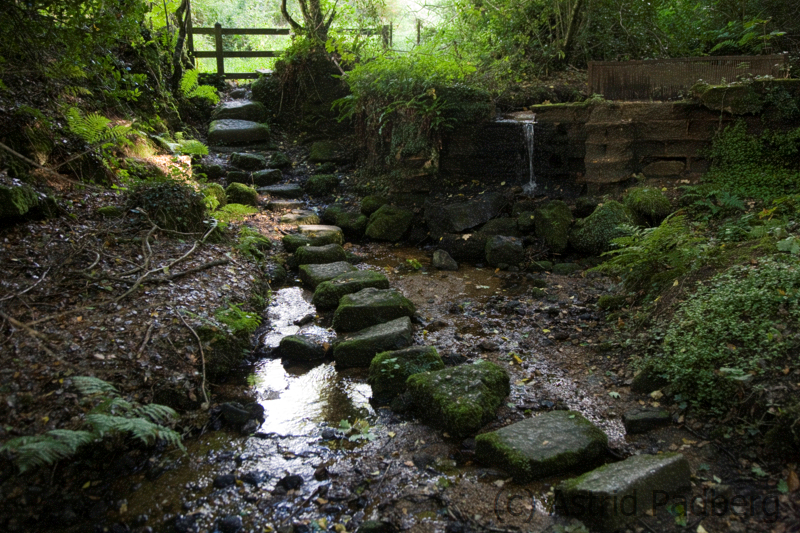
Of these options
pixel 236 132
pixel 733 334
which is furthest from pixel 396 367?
pixel 236 132

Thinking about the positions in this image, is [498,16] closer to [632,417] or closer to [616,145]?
[616,145]

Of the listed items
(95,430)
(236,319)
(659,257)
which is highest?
(659,257)

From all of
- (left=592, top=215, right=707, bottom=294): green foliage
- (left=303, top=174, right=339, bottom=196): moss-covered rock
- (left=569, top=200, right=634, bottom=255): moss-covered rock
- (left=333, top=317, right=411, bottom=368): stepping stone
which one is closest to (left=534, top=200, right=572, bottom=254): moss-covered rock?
(left=569, top=200, right=634, bottom=255): moss-covered rock

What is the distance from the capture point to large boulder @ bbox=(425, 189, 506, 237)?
8242 mm

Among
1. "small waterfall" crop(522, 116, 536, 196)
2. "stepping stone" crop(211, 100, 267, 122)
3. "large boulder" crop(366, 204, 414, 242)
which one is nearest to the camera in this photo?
"large boulder" crop(366, 204, 414, 242)

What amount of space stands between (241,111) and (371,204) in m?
5.61

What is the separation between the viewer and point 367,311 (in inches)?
215

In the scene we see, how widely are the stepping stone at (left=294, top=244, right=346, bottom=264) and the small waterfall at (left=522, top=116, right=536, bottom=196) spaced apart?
362cm

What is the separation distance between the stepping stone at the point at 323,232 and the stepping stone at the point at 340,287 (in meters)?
1.84

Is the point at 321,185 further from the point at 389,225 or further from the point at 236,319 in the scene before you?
the point at 236,319

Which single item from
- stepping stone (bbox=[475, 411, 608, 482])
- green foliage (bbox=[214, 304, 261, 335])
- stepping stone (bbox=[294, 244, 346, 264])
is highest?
stepping stone (bbox=[294, 244, 346, 264])

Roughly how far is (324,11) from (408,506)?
41.6 ft

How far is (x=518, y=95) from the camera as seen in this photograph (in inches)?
398

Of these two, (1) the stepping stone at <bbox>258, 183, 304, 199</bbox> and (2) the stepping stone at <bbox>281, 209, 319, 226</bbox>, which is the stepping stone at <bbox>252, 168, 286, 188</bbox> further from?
(2) the stepping stone at <bbox>281, 209, 319, 226</bbox>
